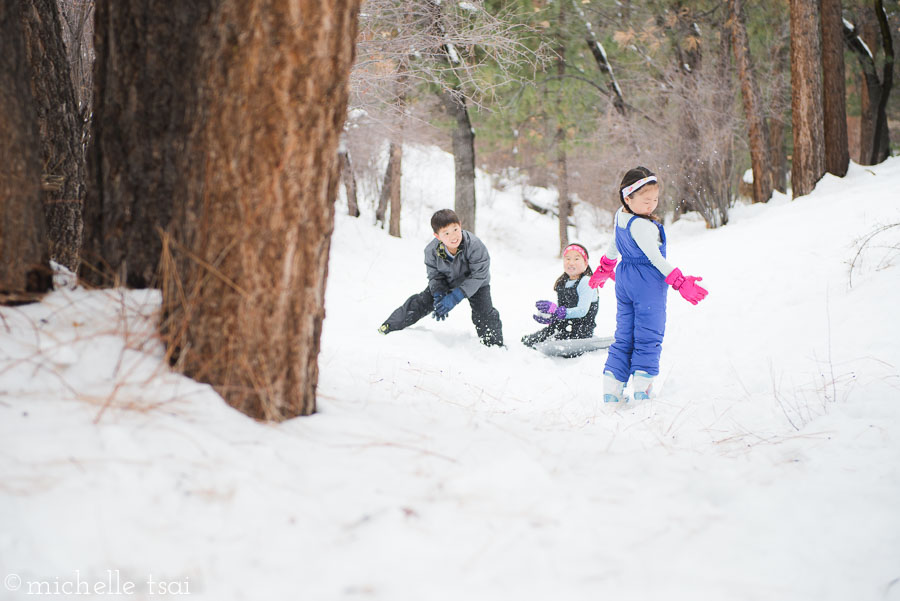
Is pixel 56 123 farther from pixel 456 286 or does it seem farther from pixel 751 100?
pixel 751 100

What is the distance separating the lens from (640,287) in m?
3.55

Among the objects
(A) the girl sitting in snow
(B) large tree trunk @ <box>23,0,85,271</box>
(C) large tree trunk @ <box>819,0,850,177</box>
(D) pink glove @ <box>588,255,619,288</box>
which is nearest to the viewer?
(B) large tree trunk @ <box>23,0,85,271</box>

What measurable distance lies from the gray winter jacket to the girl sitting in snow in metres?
0.74

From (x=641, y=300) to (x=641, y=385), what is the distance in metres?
0.57

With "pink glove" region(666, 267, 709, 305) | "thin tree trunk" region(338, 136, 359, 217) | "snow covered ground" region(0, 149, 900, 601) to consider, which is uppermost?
"pink glove" region(666, 267, 709, 305)

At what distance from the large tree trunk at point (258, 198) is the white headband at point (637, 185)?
2205 millimetres

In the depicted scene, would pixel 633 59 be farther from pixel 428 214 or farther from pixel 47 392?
pixel 47 392

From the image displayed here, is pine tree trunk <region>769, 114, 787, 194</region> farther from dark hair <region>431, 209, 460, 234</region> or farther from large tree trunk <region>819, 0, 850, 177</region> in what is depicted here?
dark hair <region>431, 209, 460, 234</region>

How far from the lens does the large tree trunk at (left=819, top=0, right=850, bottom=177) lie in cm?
897

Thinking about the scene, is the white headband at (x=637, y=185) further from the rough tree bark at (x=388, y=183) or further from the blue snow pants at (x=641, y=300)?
the rough tree bark at (x=388, y=183)

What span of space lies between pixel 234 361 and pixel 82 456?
0.50 meters

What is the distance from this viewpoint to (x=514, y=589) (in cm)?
135

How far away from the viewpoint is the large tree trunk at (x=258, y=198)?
1674 millimetres

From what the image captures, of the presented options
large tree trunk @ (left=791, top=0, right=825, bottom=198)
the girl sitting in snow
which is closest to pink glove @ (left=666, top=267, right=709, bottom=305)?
the girl sitting in snow
